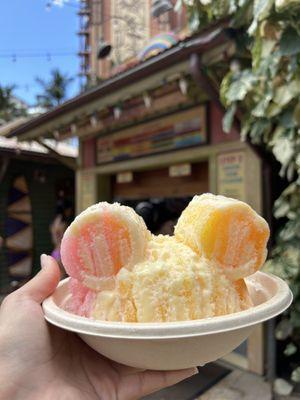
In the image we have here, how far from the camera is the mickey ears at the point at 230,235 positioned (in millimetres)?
954

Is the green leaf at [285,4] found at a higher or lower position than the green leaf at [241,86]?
higher

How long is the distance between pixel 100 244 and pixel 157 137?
12.9 feet

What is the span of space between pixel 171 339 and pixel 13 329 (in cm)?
61

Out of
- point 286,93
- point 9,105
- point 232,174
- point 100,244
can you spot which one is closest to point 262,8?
point 286,93

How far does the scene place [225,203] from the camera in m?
0.95

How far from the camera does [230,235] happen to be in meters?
0.96

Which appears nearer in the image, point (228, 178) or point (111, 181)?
point (228, 178)

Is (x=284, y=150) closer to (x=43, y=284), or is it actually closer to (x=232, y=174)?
(x=232, y=174)

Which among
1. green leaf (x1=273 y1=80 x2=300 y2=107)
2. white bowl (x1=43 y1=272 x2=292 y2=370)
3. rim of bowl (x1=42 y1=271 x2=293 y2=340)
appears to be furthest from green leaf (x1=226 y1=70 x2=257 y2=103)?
rim of bowl (x1=42 y1=271 x2=293 y2=340)

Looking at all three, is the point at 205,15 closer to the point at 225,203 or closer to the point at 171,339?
the point at 225,203

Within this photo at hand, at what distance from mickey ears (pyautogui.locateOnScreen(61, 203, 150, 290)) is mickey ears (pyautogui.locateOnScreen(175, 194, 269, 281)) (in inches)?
7.2

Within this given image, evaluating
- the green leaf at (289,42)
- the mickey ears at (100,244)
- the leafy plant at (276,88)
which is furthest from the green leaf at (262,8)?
the mickey ears at (100,244)

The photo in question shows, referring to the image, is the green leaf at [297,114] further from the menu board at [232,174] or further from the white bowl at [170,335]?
the white bowl at [170,335]

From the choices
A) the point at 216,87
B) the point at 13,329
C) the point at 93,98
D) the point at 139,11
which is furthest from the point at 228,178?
the point at 139,11
